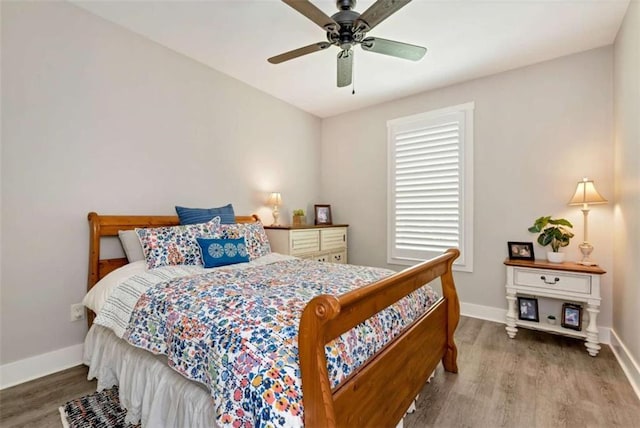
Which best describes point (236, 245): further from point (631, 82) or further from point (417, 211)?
point (631, 82)

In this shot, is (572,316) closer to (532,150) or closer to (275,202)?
(532,150)

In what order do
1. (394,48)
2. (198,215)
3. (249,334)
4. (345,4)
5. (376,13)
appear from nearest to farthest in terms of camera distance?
(249,334), (376,13), (345,4), (394,48), (198,215)

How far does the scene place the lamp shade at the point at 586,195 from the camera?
2.58 m

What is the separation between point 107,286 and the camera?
2039 mm

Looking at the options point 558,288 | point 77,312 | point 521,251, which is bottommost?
point 77,312

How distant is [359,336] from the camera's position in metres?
1.29

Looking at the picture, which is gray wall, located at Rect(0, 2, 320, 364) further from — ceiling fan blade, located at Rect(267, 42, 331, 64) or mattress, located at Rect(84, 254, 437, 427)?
ceiling fan blade, located at Rect(267, 42, 331, 64)

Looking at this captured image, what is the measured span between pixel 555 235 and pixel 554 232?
28mm

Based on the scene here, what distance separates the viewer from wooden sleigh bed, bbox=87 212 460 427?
96 centimetres

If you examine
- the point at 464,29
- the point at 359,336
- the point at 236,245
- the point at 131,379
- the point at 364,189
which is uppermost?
the point at 464,29

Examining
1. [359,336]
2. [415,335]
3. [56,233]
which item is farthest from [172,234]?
Result: [415,335]

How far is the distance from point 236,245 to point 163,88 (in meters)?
1.69

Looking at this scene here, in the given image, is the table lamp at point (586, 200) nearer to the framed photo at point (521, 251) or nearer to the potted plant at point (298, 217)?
the framed photo at point (521, 251)

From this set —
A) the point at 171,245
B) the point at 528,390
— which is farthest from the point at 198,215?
the point at 528,390
